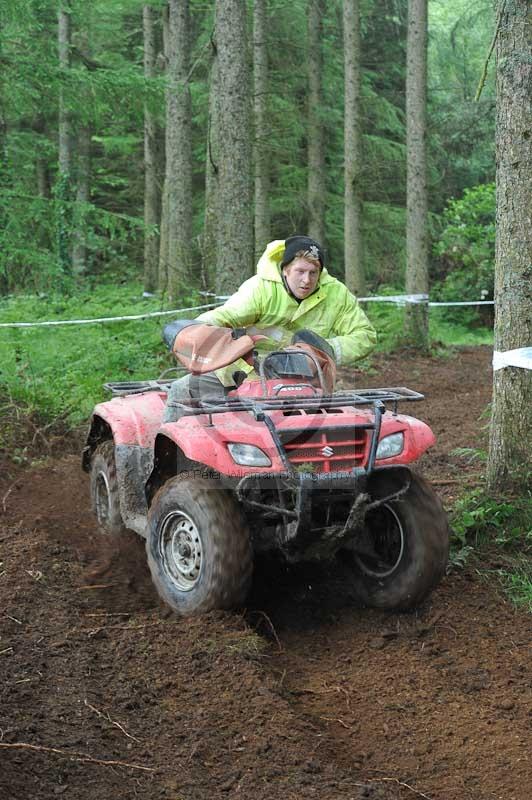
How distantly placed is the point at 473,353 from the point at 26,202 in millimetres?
10062

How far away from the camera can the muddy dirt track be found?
12.1ft

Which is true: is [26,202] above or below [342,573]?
above

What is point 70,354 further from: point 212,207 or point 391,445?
point 391,445

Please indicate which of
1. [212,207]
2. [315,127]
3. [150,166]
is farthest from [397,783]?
[150,166]

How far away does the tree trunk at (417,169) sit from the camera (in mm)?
17344

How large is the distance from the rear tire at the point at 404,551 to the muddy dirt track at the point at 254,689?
159mm

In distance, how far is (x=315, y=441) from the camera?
510 cm

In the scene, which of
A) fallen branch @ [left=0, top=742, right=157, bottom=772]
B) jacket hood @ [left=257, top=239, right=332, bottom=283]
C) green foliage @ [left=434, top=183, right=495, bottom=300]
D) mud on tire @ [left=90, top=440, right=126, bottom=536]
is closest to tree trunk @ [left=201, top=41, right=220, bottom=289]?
mud on tire @ [left=90, top=440, right=126, bottom=536]

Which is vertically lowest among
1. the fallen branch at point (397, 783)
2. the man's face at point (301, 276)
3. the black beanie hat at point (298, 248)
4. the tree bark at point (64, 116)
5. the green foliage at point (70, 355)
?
the fallen branch at point (397, 783)

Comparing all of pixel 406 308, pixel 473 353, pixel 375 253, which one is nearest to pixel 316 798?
pixel 406 308

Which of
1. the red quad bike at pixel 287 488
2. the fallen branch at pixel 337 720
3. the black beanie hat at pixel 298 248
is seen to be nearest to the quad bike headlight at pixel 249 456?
the red quad bike at pixel 287 488

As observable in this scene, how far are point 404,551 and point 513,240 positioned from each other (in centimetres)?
217

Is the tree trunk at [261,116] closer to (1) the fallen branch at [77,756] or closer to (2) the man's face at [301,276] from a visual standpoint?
(2) the man's face at [301,276]

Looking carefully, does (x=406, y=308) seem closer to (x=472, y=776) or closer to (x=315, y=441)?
(x=315, y=441)
